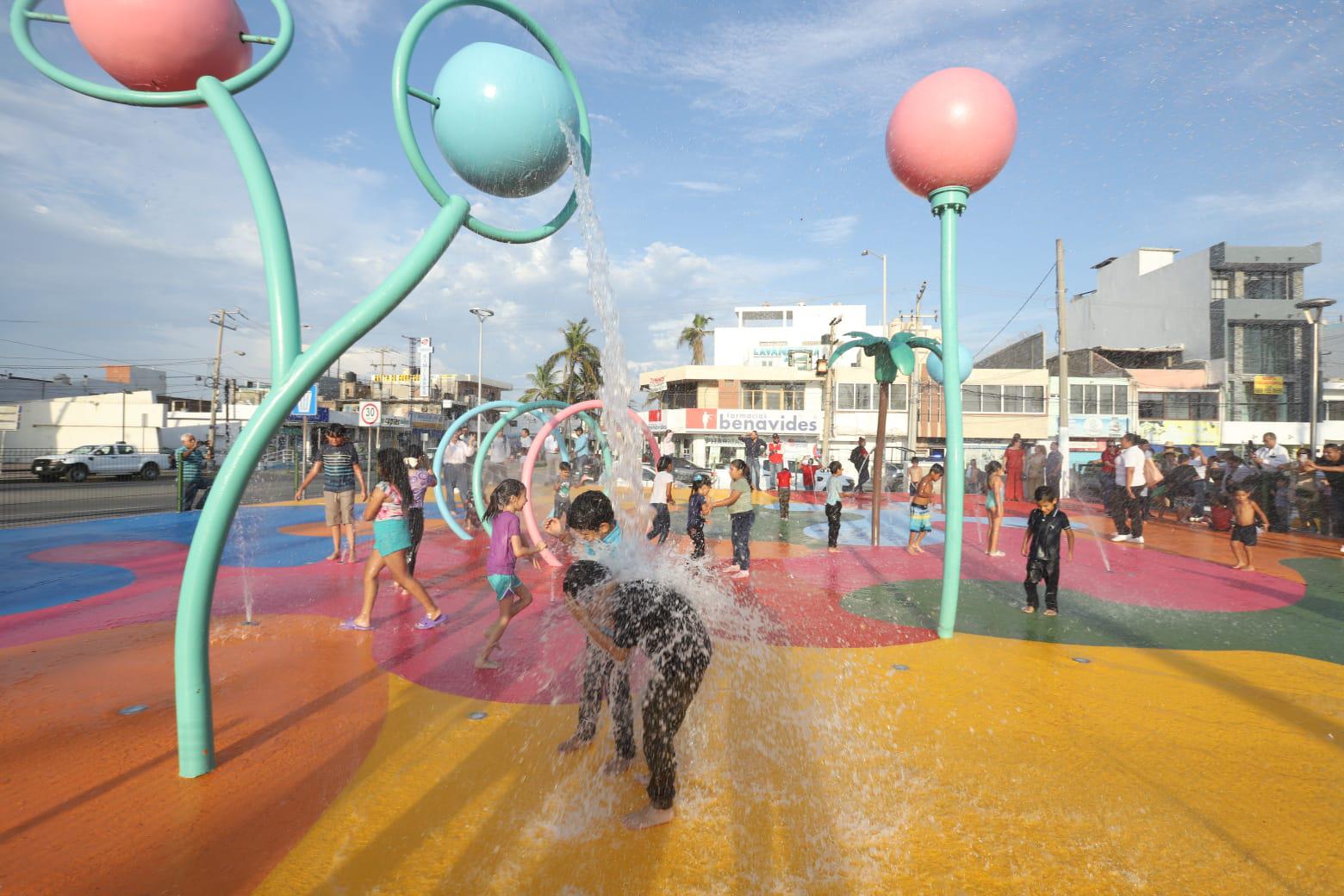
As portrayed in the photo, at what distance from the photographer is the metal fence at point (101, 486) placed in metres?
15.0

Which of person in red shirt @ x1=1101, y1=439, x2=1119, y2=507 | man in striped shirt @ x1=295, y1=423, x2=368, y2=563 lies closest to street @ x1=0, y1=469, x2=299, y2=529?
man in striped shirt @ x1=295, y1=423, x2=368, y2=563

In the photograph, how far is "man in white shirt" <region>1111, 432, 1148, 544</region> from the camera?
11.3m

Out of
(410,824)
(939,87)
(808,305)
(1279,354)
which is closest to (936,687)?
(410,824)

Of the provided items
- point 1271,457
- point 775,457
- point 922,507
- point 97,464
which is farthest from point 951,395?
point 97,464

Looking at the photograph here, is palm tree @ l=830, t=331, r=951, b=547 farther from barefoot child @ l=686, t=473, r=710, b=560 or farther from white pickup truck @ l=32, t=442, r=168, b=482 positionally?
white pickup truck @ l=32, t=442, r=168, b=482

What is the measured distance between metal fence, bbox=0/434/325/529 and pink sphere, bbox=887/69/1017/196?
423 inches

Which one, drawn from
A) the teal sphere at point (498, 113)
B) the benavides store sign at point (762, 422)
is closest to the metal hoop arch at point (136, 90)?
the teal sphere at point (498, 113)

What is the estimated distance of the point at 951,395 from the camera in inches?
237

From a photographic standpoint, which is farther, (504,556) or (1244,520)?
(1244,520)

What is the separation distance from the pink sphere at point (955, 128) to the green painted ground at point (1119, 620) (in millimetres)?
4122

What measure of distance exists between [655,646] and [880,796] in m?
1.42

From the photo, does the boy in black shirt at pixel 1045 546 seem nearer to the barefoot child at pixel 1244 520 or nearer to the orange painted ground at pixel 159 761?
the barefoot child at pixel 1244 520

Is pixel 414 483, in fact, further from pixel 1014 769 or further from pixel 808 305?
pixel 808 305

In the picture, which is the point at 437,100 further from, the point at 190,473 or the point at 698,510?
the point at 190,473
